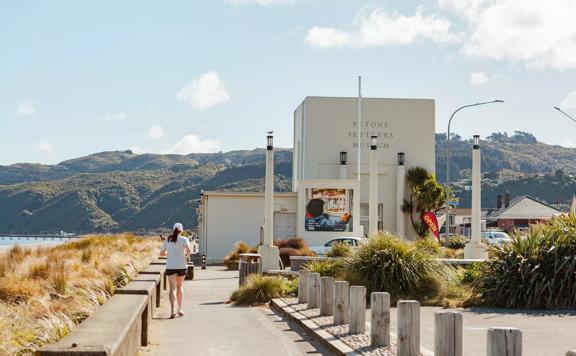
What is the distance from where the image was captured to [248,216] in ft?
142

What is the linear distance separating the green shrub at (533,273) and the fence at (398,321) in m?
3.64

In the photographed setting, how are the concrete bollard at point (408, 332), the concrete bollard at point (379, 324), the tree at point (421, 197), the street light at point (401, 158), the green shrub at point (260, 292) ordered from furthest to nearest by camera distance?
the street light at point (401, 158), the tree at point (421, 197), the green shrub at point (260, 292), the concrete bollard at point (379, 324), the concrete bollard at point (408, 332)

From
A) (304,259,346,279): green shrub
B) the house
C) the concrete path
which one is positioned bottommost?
the concrete path

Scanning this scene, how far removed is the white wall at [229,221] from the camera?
43.0 meters

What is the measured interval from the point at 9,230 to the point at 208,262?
12436cm

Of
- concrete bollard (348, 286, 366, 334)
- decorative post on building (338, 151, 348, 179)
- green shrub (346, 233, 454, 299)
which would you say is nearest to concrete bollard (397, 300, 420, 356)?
concrete bollard (348, 286, 366, 334)

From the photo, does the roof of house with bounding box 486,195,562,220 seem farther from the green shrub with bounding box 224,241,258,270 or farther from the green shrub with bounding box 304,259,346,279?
the green shrub with bounding box 304,259,346,279

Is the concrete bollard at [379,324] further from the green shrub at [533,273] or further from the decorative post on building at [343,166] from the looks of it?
the decorative post on building at [343,166]

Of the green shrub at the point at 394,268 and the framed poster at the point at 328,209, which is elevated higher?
the framed poster at the point at 328,209

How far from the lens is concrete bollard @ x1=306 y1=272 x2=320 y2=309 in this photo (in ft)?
50.0

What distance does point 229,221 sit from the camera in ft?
142

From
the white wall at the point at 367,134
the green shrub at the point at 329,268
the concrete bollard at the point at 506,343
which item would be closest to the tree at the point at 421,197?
the white wall at the point at 367,134

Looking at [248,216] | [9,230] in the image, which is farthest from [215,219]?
[9,230]

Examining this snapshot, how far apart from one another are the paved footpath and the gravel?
0.32 m
